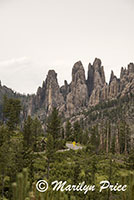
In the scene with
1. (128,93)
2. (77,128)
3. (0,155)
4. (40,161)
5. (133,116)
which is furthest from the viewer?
(128,93)

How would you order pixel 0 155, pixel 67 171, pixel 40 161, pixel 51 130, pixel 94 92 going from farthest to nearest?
pixel 94 92 → pixel 51 130 → pixel 40 161 → pixel 67 171 → pixel 0 155

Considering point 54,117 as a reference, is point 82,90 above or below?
above

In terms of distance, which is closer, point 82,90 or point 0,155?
point 0,155

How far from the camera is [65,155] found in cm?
3909

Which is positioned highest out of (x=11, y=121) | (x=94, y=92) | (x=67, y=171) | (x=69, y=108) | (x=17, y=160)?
(x=94, y=92)

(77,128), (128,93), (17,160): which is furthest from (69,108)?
(17,160)

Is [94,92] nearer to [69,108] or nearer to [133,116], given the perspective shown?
[69,108]

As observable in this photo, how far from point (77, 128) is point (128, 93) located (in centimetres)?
10867

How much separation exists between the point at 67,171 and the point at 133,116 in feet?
341

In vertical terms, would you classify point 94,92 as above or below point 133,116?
above

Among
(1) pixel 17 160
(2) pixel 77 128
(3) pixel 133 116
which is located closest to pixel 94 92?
(3) pixel 133 116

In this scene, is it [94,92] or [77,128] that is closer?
[77,128]

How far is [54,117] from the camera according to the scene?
45.3 meters

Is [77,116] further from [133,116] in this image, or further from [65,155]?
[65,155]
